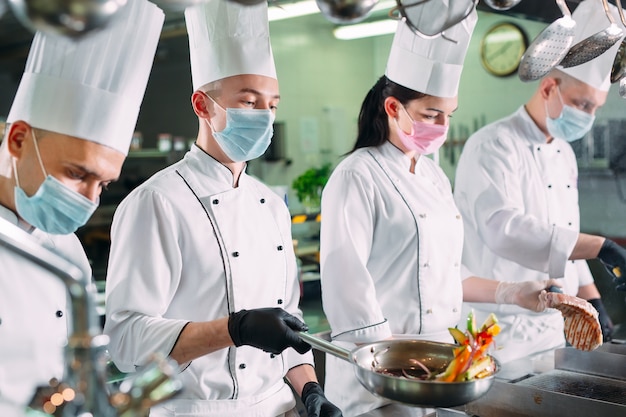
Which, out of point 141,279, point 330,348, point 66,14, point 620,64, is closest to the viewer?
point 66,14

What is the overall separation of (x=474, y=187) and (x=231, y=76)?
132 centimetres

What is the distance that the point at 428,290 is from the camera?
7.21 feet

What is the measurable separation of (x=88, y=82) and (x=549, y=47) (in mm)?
1389

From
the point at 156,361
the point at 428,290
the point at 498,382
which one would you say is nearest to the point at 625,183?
the point at 428,290

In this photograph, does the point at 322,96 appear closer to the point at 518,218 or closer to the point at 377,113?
the point at 518,218

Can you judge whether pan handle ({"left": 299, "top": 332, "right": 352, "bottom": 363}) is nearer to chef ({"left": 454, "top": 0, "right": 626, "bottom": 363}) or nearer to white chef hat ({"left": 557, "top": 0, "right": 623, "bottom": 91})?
chef ({"left": 454, "top": 0, "right": 626, "bottom": 363})

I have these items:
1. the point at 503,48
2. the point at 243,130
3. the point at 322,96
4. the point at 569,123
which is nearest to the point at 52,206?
the point at 243,130

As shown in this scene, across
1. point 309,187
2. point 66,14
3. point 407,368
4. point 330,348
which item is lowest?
point 309,187

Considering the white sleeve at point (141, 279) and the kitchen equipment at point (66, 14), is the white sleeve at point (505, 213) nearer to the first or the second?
the white sleeve at point (141, 279)

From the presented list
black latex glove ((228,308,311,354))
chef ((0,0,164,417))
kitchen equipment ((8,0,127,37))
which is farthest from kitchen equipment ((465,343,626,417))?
kitchen equipment ((8,0,127,37))

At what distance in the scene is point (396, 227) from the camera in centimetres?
219

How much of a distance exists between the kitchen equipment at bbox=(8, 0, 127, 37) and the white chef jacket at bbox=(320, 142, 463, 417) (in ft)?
4.45

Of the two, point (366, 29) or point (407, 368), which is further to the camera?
point (366, 29)

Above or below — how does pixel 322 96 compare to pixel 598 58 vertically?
below
